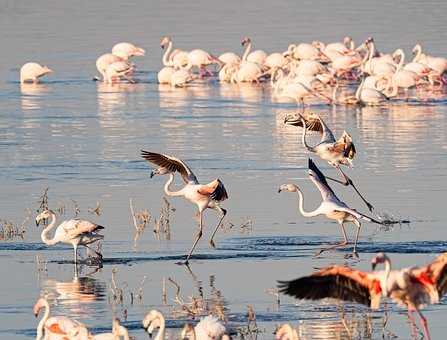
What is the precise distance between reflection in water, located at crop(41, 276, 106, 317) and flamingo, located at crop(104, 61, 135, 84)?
18.6 meters

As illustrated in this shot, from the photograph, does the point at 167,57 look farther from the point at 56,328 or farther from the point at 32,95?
the point at 56,328

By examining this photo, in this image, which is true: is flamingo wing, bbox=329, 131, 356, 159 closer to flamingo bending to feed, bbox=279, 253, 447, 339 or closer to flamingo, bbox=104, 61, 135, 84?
flamingo bending to feed, bbox=279, 253, 447, 339

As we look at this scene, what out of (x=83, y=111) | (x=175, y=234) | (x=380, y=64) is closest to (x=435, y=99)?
(x=380, y=64)

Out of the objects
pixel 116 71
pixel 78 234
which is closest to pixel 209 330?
pixel 78 234

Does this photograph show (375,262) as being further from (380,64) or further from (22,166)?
(380,64)

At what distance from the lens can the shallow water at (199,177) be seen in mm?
13031

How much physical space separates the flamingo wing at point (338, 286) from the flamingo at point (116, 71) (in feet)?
73.1

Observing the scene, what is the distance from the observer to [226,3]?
2020 inches

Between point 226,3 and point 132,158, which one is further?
point 226,3

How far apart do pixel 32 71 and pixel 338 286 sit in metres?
21.4

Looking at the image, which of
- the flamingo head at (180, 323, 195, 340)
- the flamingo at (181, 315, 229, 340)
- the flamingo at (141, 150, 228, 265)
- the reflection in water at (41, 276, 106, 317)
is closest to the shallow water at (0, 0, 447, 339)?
the reflection in water at (41, 276, 106, 317)

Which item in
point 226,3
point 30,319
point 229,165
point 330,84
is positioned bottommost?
point 30,319

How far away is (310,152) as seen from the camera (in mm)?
21109

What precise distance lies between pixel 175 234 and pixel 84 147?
22.3 feet
